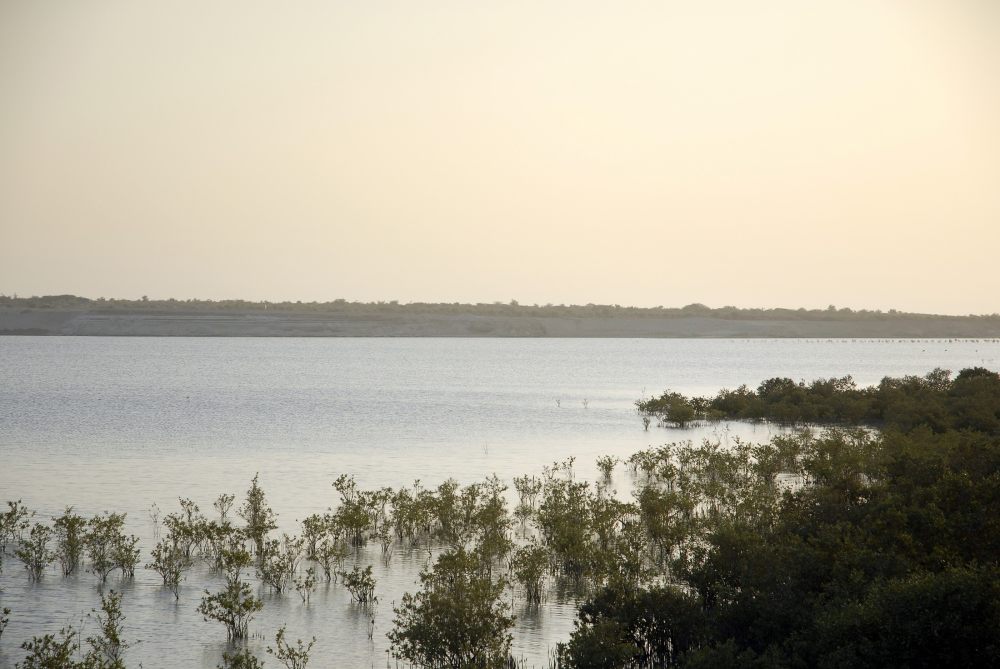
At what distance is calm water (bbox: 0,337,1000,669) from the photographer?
16188mm

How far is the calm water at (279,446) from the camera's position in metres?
16.2

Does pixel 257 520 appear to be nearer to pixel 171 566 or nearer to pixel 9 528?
pixel 171 566

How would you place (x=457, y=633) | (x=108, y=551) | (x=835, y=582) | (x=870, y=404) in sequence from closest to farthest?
(x=835, y=582), (x=457, y=633), (x=108, y=551), (x=870, y=404)

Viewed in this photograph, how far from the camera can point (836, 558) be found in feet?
43.7

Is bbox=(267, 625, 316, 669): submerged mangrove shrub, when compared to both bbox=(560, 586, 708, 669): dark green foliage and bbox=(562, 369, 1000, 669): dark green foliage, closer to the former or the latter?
bbox=(560, 586, 708, 669): dark green foliage

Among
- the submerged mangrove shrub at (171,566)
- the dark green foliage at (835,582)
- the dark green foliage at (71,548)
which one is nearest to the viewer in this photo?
the dark green foliage at (835,582)

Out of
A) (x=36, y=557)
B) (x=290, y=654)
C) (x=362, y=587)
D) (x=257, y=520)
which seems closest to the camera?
(x=290, y=654)

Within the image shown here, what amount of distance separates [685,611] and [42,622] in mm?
10421

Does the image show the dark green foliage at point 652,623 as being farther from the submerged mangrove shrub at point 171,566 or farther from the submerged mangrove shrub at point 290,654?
the submerged mangrove shrub at point 171,566

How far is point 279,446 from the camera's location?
4062cm

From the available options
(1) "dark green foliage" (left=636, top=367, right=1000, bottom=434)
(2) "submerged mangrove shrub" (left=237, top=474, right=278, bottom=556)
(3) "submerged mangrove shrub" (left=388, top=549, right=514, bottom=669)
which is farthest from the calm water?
(1) "dark green foliage" (left=636, top=367, right=1000, bottom=434)

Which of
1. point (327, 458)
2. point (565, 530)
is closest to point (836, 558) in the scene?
point (565, 530)

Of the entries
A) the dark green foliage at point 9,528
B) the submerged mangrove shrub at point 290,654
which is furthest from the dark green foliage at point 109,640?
the dark green foliage at point 9,528

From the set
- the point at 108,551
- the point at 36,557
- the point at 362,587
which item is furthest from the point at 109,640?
the point at 108,551
